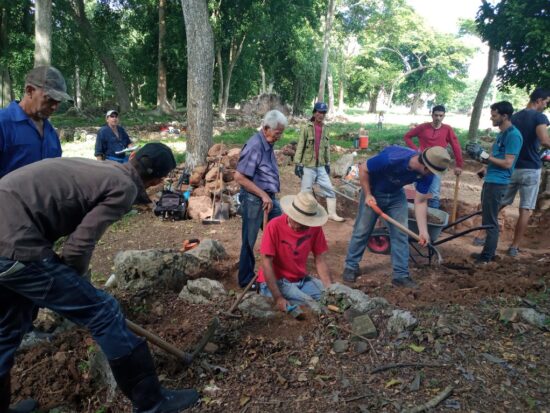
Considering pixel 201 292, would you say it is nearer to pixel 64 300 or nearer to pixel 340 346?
pixel 340 346

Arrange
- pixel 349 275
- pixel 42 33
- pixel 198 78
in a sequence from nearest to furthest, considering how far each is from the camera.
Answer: pixel 349 275, pixel 198 78, pixel 42 33

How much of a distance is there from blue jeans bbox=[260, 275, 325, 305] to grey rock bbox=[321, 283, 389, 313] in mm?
186

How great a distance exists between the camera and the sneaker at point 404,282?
435 centimetres

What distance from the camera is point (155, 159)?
2.19 m

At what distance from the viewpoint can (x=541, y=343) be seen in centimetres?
298

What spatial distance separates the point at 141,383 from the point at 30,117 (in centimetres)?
220

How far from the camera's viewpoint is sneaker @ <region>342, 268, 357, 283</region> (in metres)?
4.71

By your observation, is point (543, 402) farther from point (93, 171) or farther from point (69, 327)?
point (69, 327)

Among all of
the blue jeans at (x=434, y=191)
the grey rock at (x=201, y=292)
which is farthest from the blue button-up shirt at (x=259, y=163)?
the blue jeans at (x=434, y=191)

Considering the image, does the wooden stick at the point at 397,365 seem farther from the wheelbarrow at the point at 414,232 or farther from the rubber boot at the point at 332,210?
the rubber boot at the point at 332,210

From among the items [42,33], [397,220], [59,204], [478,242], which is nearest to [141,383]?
[59,204]

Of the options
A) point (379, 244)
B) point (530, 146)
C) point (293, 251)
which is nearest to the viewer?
point (293, 251)

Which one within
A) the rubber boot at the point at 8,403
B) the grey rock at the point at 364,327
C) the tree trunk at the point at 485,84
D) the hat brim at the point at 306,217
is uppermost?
the tree trunk at the point at 485,84

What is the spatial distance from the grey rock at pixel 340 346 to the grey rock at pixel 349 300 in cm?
42
